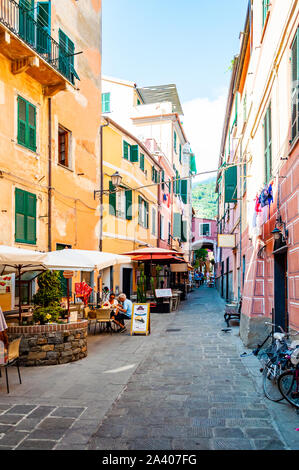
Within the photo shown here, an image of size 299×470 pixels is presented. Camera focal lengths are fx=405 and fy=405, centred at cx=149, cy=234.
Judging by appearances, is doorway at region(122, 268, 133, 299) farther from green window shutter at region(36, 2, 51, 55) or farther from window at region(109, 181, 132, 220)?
green window shutter at region(36, 2, 51, 55)

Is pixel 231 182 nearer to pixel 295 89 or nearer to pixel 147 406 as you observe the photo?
pixel 295 89

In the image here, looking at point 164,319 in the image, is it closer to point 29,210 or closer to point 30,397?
point 29,210

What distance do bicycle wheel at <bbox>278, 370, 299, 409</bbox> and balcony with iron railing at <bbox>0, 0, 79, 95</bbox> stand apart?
10030 mm

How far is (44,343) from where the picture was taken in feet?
25.6

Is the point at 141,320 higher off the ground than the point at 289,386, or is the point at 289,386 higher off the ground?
the point at 289,386

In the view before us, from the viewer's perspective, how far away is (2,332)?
635 centimetres

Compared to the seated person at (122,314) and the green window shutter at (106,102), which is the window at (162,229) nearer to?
the green window shutter at (106,102)

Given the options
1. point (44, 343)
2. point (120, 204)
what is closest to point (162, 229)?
point (120, 204)

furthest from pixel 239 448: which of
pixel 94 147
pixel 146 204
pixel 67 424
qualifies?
pixel 146 204

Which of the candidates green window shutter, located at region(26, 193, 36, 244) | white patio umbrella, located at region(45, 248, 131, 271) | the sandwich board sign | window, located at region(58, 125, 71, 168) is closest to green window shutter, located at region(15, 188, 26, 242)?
green window shutter, located at region(26, 193, 36, 244)

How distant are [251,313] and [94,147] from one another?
33.8 ft

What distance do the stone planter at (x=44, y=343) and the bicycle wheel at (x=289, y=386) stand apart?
4273 millimetres

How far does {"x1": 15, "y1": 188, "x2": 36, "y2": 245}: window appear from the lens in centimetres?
1124

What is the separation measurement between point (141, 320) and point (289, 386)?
670 centimetres
